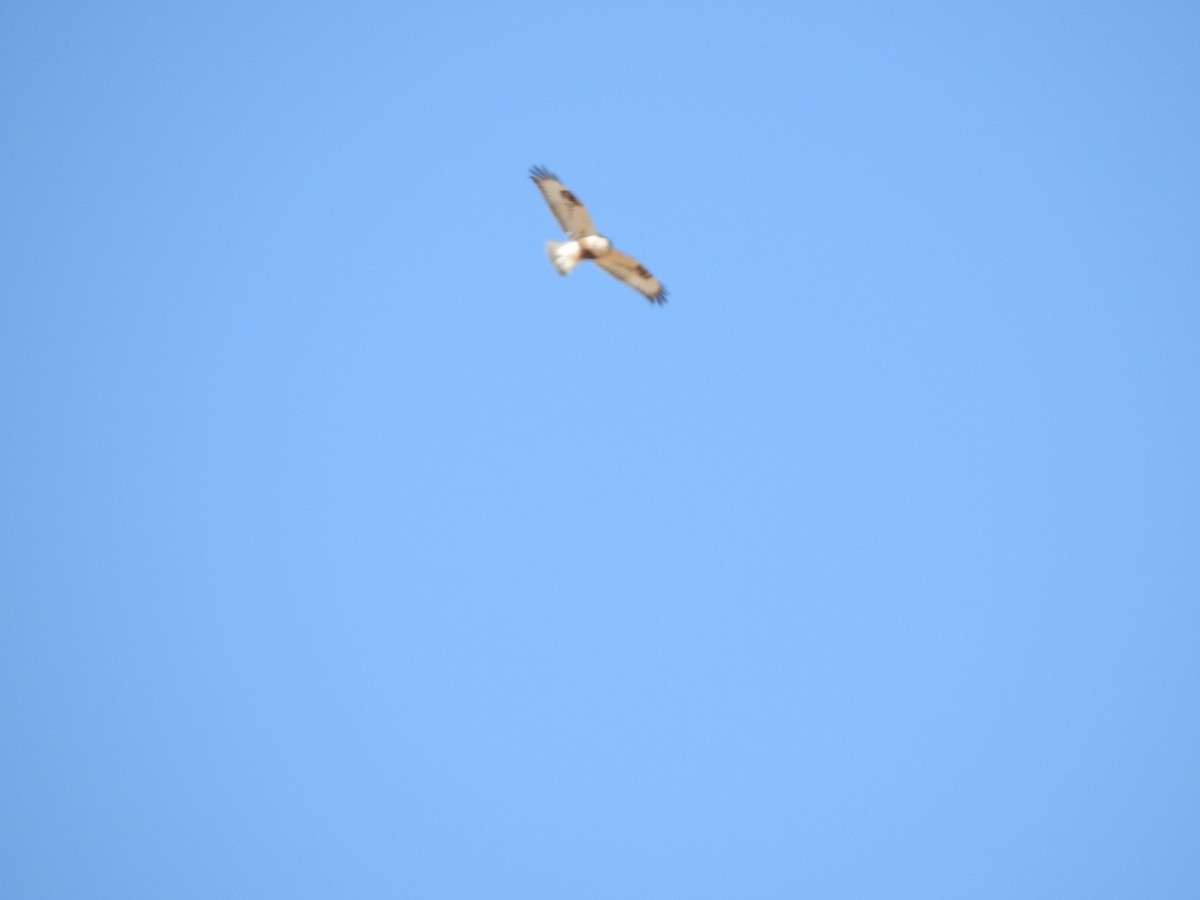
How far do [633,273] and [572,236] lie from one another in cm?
86

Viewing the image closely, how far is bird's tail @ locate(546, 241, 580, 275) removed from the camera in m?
13.9

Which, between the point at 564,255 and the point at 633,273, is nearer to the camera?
the point at 564,255

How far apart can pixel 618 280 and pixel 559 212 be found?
1.12m

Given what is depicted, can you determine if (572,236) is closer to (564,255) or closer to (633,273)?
(564,255)

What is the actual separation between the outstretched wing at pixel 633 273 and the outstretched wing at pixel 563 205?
35cm

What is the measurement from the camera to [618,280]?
14.8m

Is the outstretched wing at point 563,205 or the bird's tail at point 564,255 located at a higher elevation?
the outstretched wing at point 563,205

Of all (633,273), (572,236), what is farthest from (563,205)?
(633,273)

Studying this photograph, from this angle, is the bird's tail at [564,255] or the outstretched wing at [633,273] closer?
the bird's tail at [564,255]

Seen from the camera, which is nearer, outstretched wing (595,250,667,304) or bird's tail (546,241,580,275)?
bird's tail (546,241,580,275)

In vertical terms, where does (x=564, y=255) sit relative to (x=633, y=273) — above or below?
below

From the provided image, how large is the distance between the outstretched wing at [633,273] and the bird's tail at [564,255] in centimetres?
38

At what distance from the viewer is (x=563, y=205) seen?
13977mm

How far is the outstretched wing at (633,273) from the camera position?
46.9 feet
